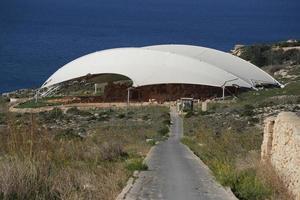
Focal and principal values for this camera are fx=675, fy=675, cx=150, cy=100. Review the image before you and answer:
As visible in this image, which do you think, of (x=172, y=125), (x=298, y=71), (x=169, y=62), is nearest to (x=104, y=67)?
(x=169, y=62)

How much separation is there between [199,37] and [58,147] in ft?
465

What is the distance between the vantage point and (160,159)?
1469cm

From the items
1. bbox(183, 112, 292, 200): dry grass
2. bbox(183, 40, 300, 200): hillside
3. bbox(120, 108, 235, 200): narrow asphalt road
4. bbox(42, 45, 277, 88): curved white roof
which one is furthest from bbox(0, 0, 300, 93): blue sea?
bbox(120, 108, 235, 200): narrow asphalt road

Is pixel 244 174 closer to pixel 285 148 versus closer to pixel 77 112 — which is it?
pixel 285 148

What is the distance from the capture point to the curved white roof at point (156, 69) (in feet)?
181

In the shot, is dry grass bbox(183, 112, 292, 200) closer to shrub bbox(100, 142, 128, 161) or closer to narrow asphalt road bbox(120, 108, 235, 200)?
narrow asphalt road bbox(120, 108, 235, 200)

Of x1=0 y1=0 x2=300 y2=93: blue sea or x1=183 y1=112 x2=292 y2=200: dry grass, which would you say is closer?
x1=183 y1=112 x2=292 y2=200: dry grass

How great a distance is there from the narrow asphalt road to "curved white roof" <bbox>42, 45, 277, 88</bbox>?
4080cm

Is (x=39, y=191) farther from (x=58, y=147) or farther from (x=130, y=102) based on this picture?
(x=130, y=102)

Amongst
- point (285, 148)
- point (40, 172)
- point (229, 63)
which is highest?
point (229, 63)

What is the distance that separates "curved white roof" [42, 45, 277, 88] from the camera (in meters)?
55.1

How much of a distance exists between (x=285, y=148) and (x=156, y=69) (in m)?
46.2

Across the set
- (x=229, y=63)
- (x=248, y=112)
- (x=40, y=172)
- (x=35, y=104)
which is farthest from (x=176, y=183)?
(x=229, y=63)

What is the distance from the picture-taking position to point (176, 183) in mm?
10383
